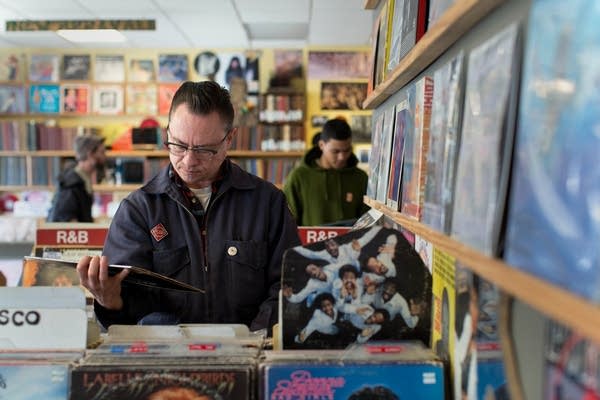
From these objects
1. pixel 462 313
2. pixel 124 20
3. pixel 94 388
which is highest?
pixel 124 20

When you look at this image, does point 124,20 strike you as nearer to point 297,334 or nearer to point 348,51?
point 348,51

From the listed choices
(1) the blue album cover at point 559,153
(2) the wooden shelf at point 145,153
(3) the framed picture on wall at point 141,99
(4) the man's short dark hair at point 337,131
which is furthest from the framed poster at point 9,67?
(1) the blue album cover at point 559,153

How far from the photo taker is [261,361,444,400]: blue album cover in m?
1.03

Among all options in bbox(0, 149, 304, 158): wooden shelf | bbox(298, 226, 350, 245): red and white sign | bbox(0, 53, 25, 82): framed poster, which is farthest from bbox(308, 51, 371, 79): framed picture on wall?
bbox(298, 226, 350, 245): red and white sign

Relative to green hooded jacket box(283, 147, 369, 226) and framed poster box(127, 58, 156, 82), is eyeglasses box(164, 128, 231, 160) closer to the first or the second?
green hooded jacket box(283, 147, 369, 226)

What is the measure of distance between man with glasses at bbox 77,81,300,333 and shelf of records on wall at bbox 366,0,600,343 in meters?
0.67

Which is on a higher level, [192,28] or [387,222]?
[192,28]

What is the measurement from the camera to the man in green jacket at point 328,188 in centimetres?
388

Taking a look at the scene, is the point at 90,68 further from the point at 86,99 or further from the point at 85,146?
the point at 85,146

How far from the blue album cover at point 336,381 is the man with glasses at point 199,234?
1.96ft

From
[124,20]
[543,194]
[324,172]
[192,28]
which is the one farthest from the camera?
[192,28]

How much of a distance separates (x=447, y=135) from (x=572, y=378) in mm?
490

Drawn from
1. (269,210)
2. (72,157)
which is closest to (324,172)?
(269,210)

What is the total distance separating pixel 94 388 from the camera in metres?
1.03
